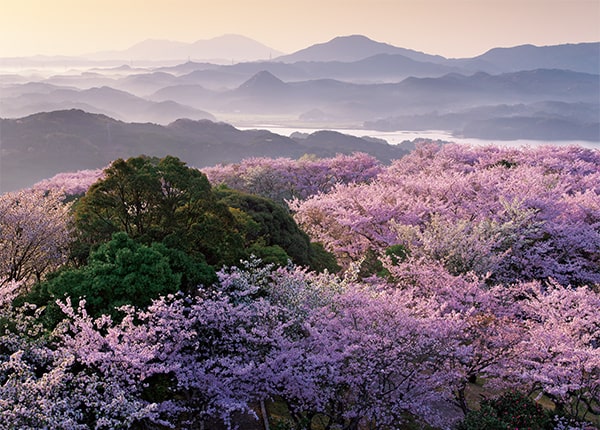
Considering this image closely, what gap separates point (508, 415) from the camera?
44.1ft

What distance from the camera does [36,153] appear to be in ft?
443

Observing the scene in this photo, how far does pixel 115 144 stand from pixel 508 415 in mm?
152406

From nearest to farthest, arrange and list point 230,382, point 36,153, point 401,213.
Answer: point 230,382 → point 401,213 → point 36,153

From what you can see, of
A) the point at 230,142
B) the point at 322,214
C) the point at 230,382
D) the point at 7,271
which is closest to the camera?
the point at 230,382

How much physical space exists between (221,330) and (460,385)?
23.4 feet

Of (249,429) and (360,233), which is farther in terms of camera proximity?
(360,233)

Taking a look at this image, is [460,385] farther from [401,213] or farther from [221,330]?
[401,213]

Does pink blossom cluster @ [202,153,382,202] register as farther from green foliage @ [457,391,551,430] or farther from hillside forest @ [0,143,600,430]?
green foliage @ [457,391,551,430]

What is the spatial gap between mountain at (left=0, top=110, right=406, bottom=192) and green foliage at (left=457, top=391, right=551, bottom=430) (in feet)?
420

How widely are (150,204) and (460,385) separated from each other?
11.5 meters

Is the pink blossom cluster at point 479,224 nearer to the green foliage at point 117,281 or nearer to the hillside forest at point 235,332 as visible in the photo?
the hillside forest at point 235,332

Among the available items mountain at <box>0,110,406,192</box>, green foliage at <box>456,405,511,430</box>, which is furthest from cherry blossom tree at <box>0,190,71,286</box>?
mountain at <box>0,110,406,192</box>

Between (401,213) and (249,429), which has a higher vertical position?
(401,213)

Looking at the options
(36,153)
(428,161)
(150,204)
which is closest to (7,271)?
(150,204)
